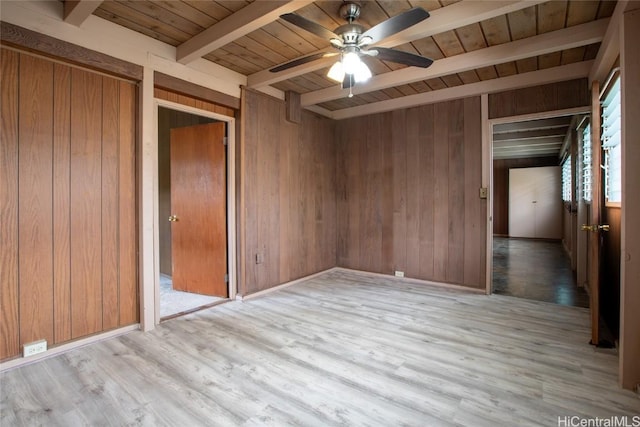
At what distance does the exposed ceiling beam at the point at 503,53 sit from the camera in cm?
260

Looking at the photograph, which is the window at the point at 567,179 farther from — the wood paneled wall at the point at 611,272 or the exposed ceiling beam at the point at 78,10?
the exposed ceiling beam at the point at 78,10

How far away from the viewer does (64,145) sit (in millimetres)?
2396

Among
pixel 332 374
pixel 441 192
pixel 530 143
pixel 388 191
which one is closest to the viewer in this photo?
pixel 332 374

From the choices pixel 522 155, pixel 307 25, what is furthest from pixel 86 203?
pixel 522 155

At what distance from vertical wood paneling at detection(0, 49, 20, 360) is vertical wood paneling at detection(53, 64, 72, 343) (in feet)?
0.71

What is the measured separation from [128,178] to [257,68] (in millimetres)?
1790

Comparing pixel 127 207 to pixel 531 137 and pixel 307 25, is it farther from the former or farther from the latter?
pixel 531 137

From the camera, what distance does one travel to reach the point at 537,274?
4.89m

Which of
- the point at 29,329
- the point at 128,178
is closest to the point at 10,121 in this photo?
the point at 128,178

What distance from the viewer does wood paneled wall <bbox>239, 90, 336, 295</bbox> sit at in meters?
3.77

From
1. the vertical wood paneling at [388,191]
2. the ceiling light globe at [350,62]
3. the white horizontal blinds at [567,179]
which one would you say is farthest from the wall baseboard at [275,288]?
the white horizontal blinds at [567,179]

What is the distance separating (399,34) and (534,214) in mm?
8667

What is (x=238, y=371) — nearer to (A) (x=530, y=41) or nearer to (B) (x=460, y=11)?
(B) (x=460, y=11)

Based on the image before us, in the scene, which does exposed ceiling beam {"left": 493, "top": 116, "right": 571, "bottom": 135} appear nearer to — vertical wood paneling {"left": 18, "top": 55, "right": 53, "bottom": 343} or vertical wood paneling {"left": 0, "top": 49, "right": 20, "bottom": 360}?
vertical wood paneling {"left": 18, "top": 55, "right": 53, "bottom": 343}
